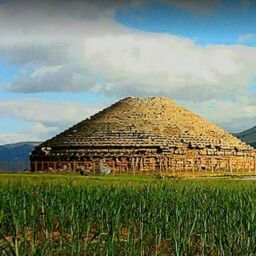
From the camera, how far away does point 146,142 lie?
212ft

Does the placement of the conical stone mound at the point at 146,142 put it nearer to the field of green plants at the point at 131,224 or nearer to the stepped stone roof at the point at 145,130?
the stepped stone roof at the point at 145,130

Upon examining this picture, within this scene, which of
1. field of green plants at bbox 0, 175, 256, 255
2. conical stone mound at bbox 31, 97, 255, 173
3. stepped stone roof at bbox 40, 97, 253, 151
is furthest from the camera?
stepped stone roof at bbox 40, 97, 253, 151

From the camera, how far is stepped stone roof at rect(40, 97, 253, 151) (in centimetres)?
6556

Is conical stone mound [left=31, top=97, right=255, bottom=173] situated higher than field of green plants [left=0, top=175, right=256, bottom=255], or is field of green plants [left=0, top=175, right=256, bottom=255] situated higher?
conical stone mound [left=31, top=97, right=255, bottom=173]

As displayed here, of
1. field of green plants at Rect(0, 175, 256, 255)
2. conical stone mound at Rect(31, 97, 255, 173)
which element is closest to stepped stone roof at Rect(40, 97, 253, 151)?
conical stone mound at Rect(31, 97, 255, 173)

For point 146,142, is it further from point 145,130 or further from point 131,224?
point 131,224

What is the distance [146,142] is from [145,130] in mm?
3210

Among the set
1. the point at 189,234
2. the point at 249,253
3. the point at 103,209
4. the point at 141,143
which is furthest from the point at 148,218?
the point at 141,143

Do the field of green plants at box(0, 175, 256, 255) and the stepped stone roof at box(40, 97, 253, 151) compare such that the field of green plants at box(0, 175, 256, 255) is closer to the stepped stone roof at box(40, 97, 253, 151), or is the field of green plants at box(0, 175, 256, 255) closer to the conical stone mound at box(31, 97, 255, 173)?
the conical stone mound at box(31, 97, 255, 173)

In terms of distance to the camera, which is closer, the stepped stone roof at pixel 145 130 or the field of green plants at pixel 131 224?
the field of green plants at pixel 131 224

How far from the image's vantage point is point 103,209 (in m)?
13.2

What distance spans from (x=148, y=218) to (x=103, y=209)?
995mm

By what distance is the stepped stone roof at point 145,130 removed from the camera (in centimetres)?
6556

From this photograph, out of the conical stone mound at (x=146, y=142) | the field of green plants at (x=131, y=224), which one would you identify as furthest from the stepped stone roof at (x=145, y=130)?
the field of green plants at (x=131, y=224)
